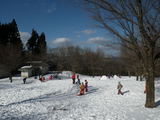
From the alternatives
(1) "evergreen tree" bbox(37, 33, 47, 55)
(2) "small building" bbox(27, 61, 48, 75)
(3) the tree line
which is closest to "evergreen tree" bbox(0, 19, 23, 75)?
(3) the tree line

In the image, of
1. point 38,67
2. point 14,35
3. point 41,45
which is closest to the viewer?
point 38,67

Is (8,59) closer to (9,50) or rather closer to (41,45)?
(9,50)

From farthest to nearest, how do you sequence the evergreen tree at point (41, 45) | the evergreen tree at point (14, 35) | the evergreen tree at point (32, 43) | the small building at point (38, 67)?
the evergreen tree at point (32, 43), the evergreen tree at point (41, 45), the evergreen tree at point (14, 35), the small building at point (38, 67)

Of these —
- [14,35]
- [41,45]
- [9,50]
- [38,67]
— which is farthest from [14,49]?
[41,45]

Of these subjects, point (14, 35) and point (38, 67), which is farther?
point (14, 35)

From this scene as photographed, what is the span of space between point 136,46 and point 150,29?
129 centimetres

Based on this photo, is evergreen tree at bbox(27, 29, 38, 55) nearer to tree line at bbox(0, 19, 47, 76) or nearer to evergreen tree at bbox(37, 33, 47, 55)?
tree line at bbox(0, 19, 47, 76)

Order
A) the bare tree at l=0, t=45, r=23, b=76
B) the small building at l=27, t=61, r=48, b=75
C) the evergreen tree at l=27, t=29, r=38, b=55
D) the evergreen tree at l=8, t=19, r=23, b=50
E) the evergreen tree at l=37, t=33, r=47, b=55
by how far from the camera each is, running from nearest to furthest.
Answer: the bare tree at l=0, t=45, r=23, b=76 → the small building at l=27, t=61, r=48, b=75 → the evergreen tree at l=8, t=19, r=23, b=50 → the evergreen tree at l=37, t=33, r=47, b=55 → the evergreen tree at l=27, t=29, r=38, b=55

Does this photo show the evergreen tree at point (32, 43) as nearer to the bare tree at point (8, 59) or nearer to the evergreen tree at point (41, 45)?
the evergreen tree at point (41, 45)

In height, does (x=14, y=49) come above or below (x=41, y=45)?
below

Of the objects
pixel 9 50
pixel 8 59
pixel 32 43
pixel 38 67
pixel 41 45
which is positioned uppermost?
pixel 32 43

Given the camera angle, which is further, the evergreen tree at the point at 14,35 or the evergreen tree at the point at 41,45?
the evergreen tree at the point at 41,45

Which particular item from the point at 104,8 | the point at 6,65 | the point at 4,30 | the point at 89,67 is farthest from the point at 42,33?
the point at 104,8

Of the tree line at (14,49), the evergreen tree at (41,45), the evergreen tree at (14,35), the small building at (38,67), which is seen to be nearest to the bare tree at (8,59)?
the tree line at (14,49)
